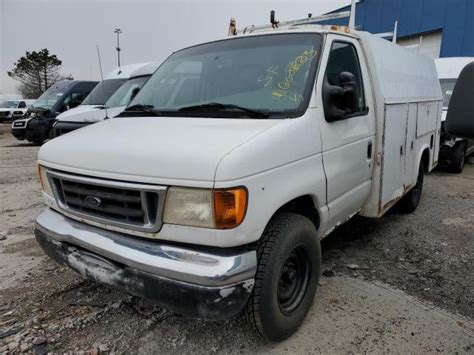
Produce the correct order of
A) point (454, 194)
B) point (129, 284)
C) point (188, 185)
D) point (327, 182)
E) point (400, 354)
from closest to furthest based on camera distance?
point (188, 185), point (129, 284), point (400, 354), point (327, 182), point (454, 194)

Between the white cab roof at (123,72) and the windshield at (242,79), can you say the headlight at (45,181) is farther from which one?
the white cab roof at (123,72)

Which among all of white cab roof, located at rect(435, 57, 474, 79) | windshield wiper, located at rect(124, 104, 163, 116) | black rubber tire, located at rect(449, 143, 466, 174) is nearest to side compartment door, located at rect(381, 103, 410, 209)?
windshield wiper, located at rect(124, 104, 163, 116)

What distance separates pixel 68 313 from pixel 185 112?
1732 millimetres

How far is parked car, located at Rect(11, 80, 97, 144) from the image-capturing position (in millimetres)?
12078

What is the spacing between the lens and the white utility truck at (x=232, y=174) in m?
2.11

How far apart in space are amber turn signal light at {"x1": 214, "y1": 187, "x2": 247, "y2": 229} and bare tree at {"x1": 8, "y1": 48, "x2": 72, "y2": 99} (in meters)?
38.9

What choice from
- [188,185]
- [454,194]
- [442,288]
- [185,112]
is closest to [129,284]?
[188,185]

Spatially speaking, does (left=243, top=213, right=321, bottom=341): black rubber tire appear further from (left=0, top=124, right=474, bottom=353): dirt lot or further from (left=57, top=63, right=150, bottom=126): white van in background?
(left=57, top=63, right=150, bottom=126): white van in background

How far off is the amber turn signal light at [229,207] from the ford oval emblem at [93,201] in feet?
2.63

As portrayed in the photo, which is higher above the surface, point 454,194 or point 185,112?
point 185,112

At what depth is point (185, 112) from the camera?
294 cm

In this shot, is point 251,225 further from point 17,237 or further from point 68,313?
point 17,237

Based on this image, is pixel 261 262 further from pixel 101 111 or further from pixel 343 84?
pixel 101 111

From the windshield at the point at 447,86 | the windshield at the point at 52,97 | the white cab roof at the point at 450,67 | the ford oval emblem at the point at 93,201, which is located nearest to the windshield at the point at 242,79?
the ford oval emblem at the point at 93,201
